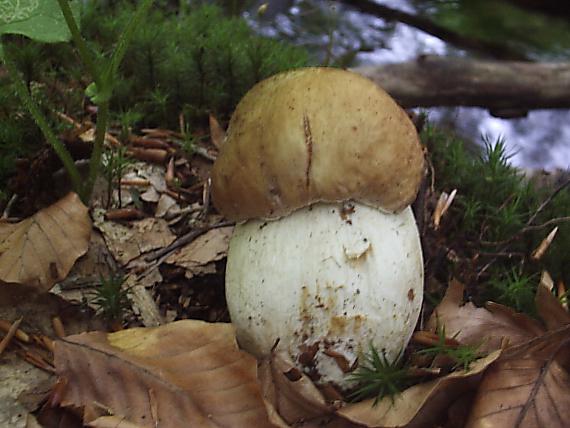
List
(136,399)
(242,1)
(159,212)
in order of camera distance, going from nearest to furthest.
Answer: (136,399) → (159,212) → (242,1)

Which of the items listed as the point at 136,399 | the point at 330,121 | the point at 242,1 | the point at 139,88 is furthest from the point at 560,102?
the point at 136,399

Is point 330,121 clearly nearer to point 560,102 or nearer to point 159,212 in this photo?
point 159,212

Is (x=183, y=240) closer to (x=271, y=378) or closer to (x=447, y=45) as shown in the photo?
(x=271, y=378)

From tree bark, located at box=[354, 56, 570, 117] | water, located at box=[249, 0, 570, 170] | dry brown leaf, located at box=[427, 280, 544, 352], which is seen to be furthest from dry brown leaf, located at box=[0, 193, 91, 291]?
water, located at box=[249, 0, 570, 170]

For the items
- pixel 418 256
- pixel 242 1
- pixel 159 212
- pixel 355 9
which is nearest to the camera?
pixel 418 256

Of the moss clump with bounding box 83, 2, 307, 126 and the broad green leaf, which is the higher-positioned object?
the broad green leaf

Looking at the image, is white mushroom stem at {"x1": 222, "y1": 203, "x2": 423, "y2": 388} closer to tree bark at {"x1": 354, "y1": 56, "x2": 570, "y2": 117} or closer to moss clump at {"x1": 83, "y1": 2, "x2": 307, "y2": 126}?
moss clump at {"x1": 83, "y1": 2, "x2": 307, "y2": 126}
